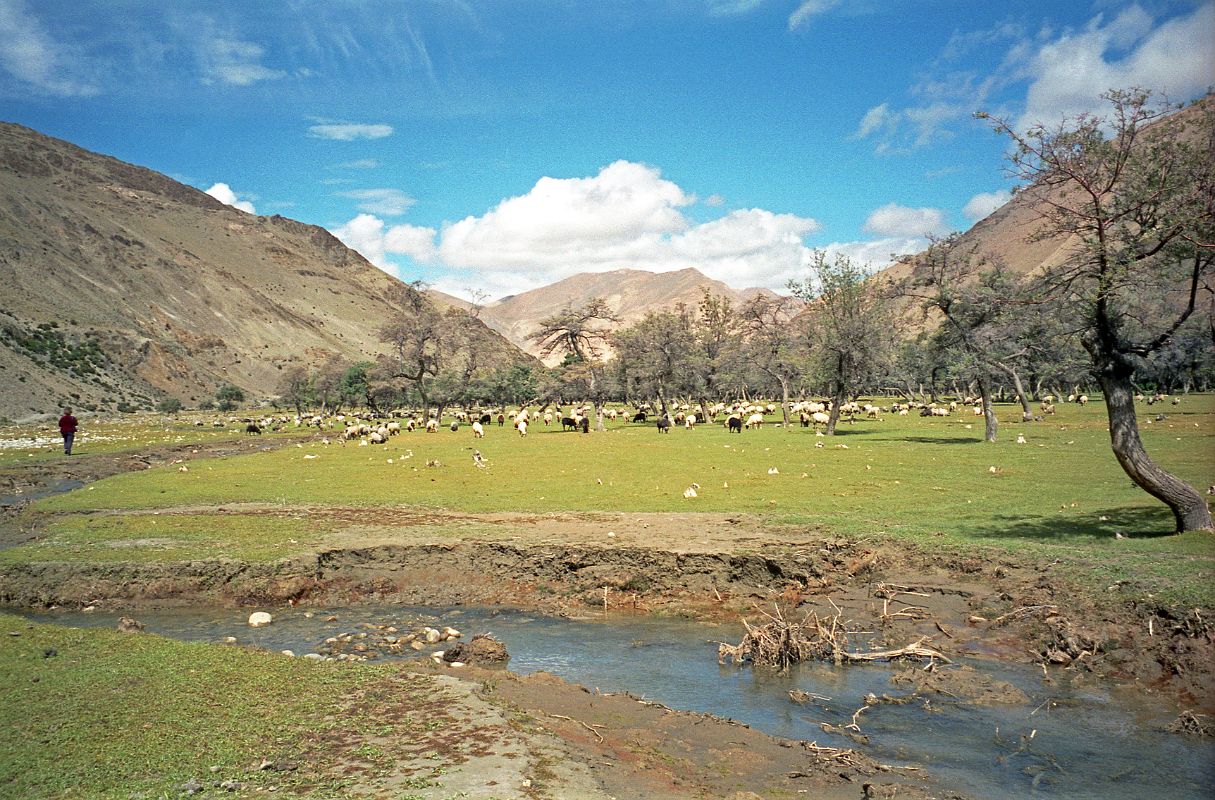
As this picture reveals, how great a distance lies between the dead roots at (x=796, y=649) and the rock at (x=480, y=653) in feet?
10.6

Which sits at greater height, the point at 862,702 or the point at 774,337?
the point at 774,337

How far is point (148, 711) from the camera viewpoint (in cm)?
744

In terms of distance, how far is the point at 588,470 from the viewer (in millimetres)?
28094

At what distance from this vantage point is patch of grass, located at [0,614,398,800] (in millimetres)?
6184

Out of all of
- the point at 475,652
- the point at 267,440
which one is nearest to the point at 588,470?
the point at 475,652

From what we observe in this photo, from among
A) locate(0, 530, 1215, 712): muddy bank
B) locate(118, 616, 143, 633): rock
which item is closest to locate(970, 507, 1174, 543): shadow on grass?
locate(0, 530, 1215, 712): muddy bank

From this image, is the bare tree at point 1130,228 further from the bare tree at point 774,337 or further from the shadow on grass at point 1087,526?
the bare tree at point 774,337

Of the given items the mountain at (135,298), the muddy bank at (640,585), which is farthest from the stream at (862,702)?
the mountain at (135,298)

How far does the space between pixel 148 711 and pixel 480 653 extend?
423 cm

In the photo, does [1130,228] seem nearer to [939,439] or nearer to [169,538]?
[169,538]

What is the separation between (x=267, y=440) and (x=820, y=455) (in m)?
38.9

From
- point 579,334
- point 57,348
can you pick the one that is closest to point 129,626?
point 579,334

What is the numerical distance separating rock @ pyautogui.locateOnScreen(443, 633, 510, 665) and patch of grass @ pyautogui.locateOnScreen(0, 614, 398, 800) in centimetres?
147

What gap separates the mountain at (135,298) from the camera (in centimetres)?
8306
